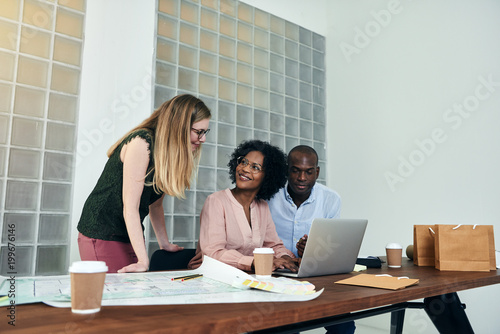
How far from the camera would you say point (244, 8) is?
11.9 feet

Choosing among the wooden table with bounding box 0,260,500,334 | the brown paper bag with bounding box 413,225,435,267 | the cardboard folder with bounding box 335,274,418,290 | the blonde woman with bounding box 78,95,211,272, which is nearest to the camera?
the wooden table with bounding box 0,260,500,334

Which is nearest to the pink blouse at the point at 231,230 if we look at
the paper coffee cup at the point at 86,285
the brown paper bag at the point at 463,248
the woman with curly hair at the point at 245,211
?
the woman with curly hair at the point at 245,211

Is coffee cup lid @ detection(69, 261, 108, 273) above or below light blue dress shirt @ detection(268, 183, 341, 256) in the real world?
below

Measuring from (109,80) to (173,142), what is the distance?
127 centimetres

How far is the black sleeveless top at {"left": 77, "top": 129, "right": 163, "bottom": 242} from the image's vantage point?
1.76 m

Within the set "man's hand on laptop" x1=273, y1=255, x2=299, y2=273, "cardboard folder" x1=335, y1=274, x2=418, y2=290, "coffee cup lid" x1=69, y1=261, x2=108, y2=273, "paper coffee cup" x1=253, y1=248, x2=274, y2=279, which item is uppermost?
"coffee cup lid" x1=69, y1=261, x2=108, y2=273

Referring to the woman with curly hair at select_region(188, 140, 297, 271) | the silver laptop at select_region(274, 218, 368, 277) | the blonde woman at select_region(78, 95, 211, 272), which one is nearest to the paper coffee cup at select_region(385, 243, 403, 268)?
the silver laptop at select_region(274, 218, 368, 277)

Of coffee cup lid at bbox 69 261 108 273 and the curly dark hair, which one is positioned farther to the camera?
the curly dark hair

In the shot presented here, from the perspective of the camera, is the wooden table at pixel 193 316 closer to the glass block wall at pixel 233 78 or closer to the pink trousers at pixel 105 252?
the pink trousers at pixel 105 252

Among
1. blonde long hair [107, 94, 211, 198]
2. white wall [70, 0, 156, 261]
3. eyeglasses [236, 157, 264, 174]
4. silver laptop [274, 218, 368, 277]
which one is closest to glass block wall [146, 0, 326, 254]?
white wall [70, 0, 156, 261]

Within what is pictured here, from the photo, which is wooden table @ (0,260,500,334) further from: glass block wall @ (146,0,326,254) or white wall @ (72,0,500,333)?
glass block wall @ (146,0,326,254)

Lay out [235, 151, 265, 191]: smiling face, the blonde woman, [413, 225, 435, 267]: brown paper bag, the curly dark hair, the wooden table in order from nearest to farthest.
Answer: the wooden table, the blonde woman, [413, 225, 435, 267]: brown paper bag, [235, 151, 265, 191]: smiling face, the curly dark hair

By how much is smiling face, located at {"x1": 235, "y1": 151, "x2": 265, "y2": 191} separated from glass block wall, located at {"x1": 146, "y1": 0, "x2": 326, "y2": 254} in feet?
3.55

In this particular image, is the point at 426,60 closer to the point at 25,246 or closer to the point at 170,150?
the point at 170,150
